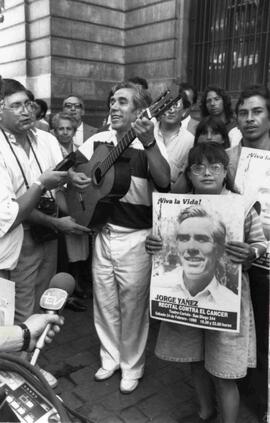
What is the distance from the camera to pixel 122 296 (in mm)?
2961

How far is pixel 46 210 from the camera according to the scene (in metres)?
3.02

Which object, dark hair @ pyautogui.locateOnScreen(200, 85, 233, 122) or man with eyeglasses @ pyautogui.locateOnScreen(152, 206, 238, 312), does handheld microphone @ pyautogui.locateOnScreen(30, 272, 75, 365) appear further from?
dark hair @ pyautogui.locateOnScreen(200, 85, 233, 122)

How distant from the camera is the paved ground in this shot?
8.85 ft

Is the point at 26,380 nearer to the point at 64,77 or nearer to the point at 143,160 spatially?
the point at 143,160

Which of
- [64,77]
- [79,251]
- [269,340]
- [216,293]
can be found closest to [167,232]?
[216,293]

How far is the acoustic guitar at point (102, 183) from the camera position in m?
2.66

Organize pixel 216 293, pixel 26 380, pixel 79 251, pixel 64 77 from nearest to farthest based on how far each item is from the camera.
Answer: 1. pixel 26 380
2. pixel 216 293
3. pixel 79 251
4. pixel 64 77

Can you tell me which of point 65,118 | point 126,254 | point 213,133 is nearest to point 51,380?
point 126,254

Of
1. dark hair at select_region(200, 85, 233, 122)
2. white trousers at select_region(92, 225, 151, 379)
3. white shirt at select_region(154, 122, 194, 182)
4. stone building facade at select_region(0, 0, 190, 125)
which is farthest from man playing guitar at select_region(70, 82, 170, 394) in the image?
stone building facade at select_region(0, 0, 190, 125)

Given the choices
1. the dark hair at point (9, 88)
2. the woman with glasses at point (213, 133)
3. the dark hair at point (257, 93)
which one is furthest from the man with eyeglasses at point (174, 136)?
the dark hair at point (9, 88)

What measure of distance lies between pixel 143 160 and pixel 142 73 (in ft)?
26.1

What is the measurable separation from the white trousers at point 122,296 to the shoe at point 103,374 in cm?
3

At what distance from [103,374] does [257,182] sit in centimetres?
183

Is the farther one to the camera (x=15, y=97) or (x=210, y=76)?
(x=210, y=76)
